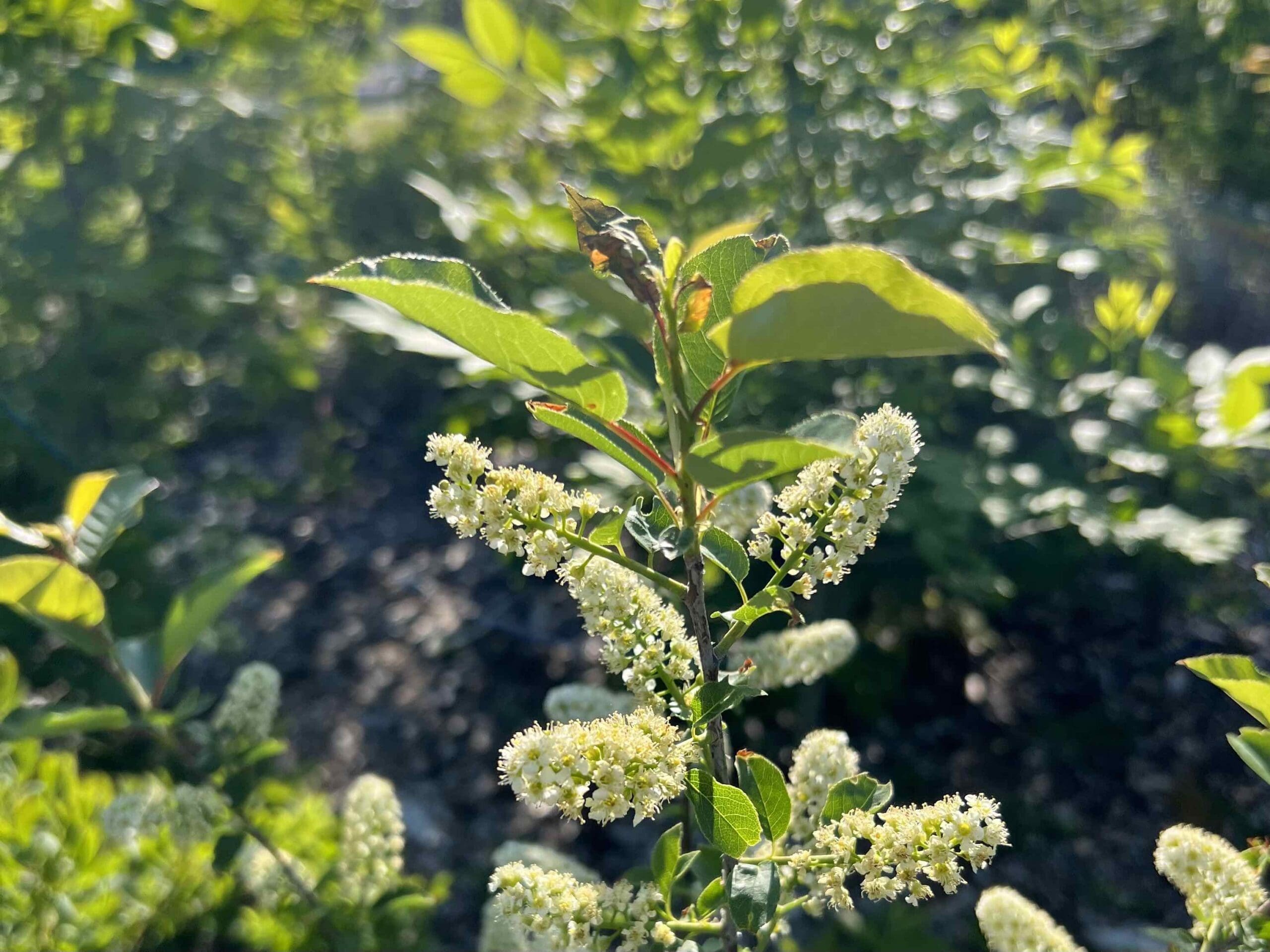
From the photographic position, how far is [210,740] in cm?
129

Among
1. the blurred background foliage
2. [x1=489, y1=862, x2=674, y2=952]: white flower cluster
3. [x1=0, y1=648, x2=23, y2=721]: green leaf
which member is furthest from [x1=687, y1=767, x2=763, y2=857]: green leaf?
[x1=0, y1=648, x2=23, y2=721]: green leaf

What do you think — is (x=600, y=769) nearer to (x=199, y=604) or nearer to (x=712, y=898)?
(x=712, y=898)

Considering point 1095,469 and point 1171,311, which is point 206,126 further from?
point 1171,311

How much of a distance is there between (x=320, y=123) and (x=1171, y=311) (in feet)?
11.6

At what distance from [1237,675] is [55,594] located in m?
1.20

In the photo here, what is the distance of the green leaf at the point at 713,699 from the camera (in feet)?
2.08

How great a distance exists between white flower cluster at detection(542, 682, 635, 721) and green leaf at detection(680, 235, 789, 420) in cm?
59

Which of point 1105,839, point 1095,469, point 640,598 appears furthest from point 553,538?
point 1105,839

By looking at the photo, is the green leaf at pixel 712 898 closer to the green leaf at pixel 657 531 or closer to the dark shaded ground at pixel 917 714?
the green leaf at pixel 657 531

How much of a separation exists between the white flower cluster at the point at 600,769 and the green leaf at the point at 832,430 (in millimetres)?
227

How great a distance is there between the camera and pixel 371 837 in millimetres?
1343

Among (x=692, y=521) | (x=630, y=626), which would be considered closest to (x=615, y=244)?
(x=692, y=521)

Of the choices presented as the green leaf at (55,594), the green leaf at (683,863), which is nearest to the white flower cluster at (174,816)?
the green leaf at (55,594)

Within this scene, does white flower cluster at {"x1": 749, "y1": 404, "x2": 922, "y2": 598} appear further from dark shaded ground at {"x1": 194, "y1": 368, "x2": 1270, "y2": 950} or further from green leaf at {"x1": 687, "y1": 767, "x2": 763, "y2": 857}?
dark shaded ground at {"x1": 194, "y1": 368, "x2": 1270, "y2": 950}
